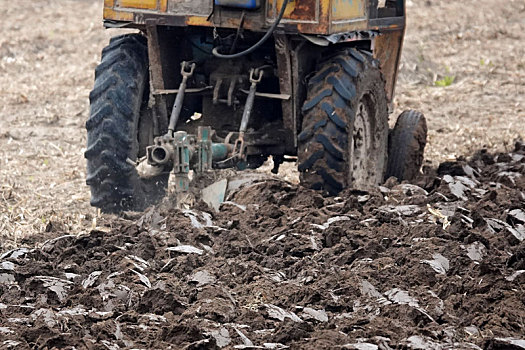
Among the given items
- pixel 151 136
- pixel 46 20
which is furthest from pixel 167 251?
pixel 46 20

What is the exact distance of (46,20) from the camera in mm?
18984

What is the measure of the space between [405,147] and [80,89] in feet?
19.0

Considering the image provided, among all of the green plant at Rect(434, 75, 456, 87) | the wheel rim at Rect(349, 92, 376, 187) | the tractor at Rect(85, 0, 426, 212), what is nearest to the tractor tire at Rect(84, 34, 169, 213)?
the tractor at Rect(85, 0, 426, 212)

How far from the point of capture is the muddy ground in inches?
185

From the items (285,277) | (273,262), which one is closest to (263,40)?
(273,262)

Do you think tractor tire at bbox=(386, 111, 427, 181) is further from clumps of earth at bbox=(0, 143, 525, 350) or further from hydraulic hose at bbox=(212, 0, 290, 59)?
hydraulic hose at bbox=(212, 0, 290, 59)

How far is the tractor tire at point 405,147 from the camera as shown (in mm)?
A: 9109

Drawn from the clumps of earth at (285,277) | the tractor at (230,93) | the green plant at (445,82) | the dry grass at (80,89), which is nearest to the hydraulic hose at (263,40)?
the tractor at (230,93)

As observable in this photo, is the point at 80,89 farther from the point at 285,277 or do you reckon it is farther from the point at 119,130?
the point at 285,277

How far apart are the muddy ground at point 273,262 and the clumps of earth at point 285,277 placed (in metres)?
0.01

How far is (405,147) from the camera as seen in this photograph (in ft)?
29.9

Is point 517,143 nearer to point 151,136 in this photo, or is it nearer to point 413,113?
point 413,113

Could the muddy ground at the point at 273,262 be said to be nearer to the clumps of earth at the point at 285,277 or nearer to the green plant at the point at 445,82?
the clumps of earth at the point at 285,277

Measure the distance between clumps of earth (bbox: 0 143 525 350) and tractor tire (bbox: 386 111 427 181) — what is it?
4.15 feet
